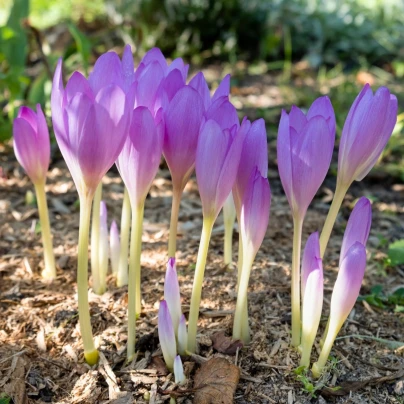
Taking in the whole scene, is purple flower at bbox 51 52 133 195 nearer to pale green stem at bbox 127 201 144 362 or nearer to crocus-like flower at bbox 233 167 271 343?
pale green stem at bbox 127 201 144 362

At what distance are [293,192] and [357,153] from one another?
0.55ft

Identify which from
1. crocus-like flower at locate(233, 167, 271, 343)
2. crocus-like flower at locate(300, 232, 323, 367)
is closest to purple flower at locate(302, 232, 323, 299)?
crocus-like flower at locate(300, 232, 323, 367)

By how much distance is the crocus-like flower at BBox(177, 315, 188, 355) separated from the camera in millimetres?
1377

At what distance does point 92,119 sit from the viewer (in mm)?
1121

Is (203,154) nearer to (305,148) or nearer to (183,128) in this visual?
(183,128)

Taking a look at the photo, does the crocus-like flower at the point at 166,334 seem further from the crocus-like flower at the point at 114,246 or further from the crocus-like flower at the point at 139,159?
the crocus-like flower at the point at 114,246

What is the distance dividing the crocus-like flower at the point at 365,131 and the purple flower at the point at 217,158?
236mm

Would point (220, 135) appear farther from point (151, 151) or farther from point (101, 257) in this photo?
point (101, 257)

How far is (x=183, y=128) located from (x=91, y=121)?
20cm

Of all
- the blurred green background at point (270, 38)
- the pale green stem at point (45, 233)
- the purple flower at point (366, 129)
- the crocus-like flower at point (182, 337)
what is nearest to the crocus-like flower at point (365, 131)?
the purple flower at point (366, 129)

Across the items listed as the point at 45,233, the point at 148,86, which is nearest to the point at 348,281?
the point at 148,86

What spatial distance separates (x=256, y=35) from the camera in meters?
5.50

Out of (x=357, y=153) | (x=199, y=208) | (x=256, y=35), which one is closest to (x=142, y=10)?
(x=256, y=35)

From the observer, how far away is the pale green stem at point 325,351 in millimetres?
1337
